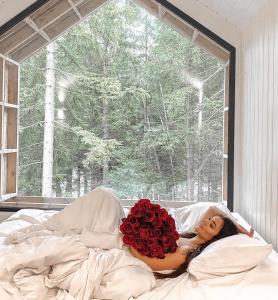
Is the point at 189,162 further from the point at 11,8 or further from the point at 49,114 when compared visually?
the point at 11,8

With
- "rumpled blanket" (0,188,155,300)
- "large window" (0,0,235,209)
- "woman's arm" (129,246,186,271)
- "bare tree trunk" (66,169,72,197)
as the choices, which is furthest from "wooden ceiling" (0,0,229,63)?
"rumpled blanket" (0,188,155,300)

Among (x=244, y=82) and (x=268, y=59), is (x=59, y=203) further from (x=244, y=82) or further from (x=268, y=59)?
(x=268, y=59)

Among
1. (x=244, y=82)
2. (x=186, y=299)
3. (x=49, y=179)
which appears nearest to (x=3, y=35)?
(x=49, y=179)

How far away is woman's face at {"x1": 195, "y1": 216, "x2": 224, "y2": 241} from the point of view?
206 cm

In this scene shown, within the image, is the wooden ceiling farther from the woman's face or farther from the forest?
the woman's face

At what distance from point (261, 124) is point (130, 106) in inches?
52.6

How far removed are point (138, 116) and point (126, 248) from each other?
1.77 m

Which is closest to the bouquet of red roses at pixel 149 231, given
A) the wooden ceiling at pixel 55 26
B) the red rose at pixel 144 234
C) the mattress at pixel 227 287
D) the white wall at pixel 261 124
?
the red rose at pixel 144 234

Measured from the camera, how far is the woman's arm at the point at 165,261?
6.20ft

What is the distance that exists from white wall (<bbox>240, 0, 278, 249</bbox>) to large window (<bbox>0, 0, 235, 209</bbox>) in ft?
1.30

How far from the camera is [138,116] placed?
3.55 meters


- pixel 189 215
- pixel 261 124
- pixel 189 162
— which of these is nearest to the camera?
pixel 261 124

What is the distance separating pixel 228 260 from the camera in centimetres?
175

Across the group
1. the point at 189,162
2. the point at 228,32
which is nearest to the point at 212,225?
the point at 189,162
